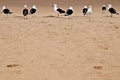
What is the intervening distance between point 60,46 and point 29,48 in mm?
936

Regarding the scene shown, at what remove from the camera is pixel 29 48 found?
11078 millimetres

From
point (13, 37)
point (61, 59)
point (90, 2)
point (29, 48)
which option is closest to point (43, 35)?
point (13, 37)

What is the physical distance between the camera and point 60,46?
11.4 meters

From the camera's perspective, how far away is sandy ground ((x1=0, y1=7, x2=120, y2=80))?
28.8ft

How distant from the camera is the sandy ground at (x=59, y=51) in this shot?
8.77 metres

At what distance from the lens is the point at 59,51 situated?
10789 millimetres

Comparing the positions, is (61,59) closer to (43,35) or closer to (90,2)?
(43,35)

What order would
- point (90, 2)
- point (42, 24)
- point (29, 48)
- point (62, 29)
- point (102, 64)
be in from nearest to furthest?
1. point (102, 64)
2. point (29, 48)
3. point (62, 29)
4. point (42, 24)
5. point (90, 2)

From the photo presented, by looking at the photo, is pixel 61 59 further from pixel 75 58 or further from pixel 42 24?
pixel 42 24

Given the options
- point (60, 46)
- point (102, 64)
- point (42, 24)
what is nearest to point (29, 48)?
point (60, 46)

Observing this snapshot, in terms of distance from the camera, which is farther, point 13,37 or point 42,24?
point 42,24

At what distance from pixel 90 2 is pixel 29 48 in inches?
1106

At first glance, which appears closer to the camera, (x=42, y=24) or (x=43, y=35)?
(x=43, y=35)

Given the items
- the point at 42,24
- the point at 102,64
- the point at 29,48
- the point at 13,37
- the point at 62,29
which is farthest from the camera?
the point at 42,24
